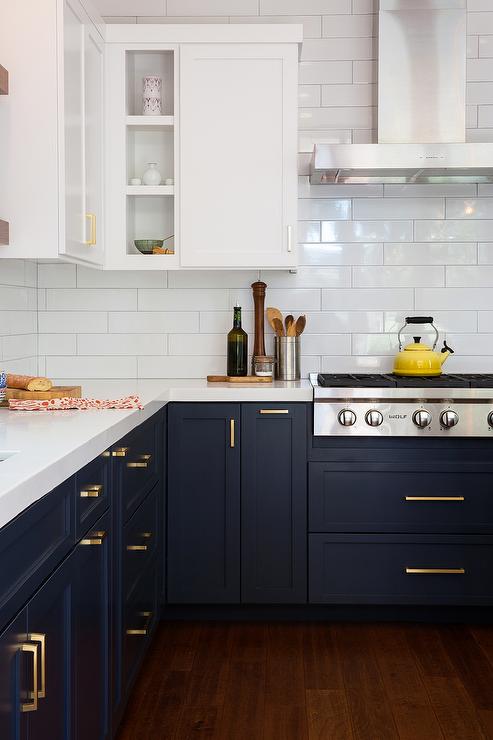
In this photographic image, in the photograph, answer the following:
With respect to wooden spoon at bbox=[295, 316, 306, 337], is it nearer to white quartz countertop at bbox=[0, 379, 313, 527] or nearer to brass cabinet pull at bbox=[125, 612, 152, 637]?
white quartz countertop at bbox=[0, 379, 313, 527]

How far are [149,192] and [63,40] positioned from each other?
3.04ft

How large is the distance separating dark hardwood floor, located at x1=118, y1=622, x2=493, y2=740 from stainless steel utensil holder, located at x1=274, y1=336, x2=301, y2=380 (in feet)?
3.60

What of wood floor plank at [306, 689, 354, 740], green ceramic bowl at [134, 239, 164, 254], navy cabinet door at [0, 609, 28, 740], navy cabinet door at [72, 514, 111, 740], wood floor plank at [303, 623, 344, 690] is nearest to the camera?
navy cabinet door at [0, 609, 28, 740]

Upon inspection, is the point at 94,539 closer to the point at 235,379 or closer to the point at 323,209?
the point at 235,379

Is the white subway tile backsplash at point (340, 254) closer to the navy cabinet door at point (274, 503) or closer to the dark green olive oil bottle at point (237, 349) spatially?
the dark green olive oil bottle at point (237, 349)

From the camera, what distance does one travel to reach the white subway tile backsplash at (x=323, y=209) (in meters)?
4.11

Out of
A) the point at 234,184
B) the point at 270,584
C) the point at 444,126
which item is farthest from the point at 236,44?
the point at 270,584

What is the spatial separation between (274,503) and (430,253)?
1453 millimetres

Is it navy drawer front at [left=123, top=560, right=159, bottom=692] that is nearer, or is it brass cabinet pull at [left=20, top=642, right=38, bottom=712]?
brass cabinet pull at [left=20, top=642, right=38, bottom=712]

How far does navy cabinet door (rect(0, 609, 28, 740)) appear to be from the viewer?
1334 mm

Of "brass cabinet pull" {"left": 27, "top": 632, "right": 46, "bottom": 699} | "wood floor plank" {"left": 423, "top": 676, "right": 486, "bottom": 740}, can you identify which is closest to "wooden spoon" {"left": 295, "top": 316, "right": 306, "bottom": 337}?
"wood floor plank" {"left": 423, "top": 676, "right": 486, "bottom": 740}

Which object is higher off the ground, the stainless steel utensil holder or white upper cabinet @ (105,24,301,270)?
white upper cabinet @ (105,24,301,270)

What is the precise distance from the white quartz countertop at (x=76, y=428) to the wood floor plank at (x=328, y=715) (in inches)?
42.8

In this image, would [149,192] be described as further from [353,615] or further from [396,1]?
[353,615]
